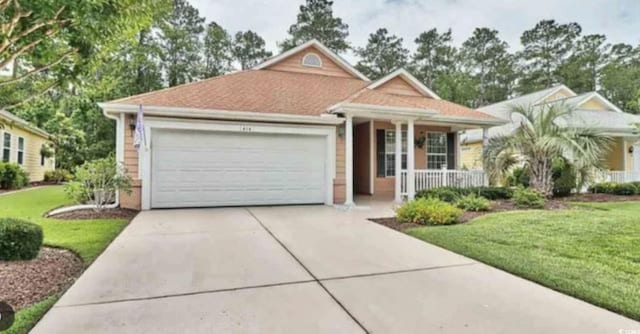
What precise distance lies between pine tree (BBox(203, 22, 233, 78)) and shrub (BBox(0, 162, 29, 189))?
48.9ft

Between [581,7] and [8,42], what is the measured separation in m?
17.8

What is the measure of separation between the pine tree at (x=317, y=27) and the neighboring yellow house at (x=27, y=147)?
1845cm

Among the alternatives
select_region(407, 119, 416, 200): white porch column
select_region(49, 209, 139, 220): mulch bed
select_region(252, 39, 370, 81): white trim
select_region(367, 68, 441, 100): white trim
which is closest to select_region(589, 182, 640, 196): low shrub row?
select_region(367, 68, 441, 100): white trim

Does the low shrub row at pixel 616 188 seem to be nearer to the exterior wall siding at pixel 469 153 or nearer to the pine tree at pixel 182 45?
the exterior wall siding at pixel 469 153

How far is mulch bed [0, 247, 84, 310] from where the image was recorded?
3379 mm

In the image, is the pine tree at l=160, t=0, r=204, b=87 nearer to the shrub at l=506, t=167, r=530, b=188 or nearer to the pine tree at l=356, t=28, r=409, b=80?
the pine tree at l=356, t=28, r=409, b=80

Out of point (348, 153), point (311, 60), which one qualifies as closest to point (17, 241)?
point (348, 153)

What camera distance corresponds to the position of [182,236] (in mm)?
5938

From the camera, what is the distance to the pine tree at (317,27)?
29.9 meters

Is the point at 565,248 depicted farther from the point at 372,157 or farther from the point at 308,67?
the point at 308,67

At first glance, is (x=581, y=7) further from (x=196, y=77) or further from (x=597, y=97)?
(x=196, y=77)

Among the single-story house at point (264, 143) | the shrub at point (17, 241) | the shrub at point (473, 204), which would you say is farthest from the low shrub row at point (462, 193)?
the shrub at point (17, 241)

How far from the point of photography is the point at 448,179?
464 inches

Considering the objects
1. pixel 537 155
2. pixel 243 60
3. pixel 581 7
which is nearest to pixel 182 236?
pixel 537 155
